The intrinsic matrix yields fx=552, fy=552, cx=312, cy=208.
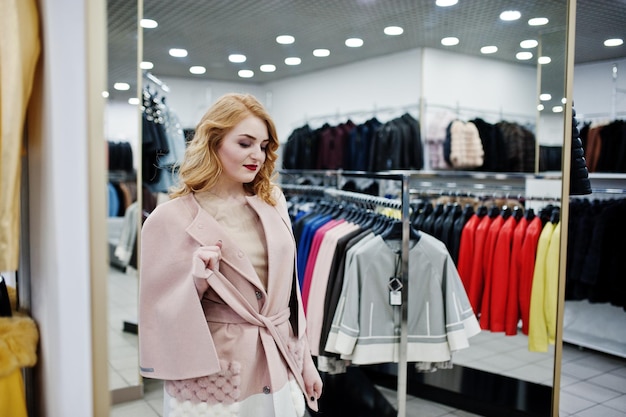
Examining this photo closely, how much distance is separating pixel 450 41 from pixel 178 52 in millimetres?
2141

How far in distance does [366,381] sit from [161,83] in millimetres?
1944

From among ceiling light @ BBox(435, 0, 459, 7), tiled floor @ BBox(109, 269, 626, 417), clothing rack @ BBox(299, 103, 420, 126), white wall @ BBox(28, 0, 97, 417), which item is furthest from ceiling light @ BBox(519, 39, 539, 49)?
white wall @ BBox(28, 0, 97, 417)

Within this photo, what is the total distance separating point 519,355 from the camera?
306 centimetres

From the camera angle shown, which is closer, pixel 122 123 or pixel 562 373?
pixel 122 123

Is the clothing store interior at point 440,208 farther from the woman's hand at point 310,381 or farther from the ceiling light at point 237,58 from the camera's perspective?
the woman's hand at point 310,381

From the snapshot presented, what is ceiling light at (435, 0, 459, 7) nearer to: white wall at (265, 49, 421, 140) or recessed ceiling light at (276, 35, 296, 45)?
white wall at (265, 49, 421, 140)

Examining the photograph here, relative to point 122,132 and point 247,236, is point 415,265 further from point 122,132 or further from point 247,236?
point 122,132

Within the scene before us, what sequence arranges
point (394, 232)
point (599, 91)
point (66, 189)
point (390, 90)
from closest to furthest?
1. point (66, 189)
2. point (394, 232)
3. point (599, 91)
4. point (390, 90)

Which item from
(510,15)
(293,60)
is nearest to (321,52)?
(293,60)

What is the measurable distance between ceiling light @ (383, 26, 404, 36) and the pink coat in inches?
114

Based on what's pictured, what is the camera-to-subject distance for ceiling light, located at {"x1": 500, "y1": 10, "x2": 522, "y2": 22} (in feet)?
11.4

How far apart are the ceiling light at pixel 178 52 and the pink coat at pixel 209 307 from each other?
1294 mm

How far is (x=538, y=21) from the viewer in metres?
3.11

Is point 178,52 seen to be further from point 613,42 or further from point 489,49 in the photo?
point 613,42
